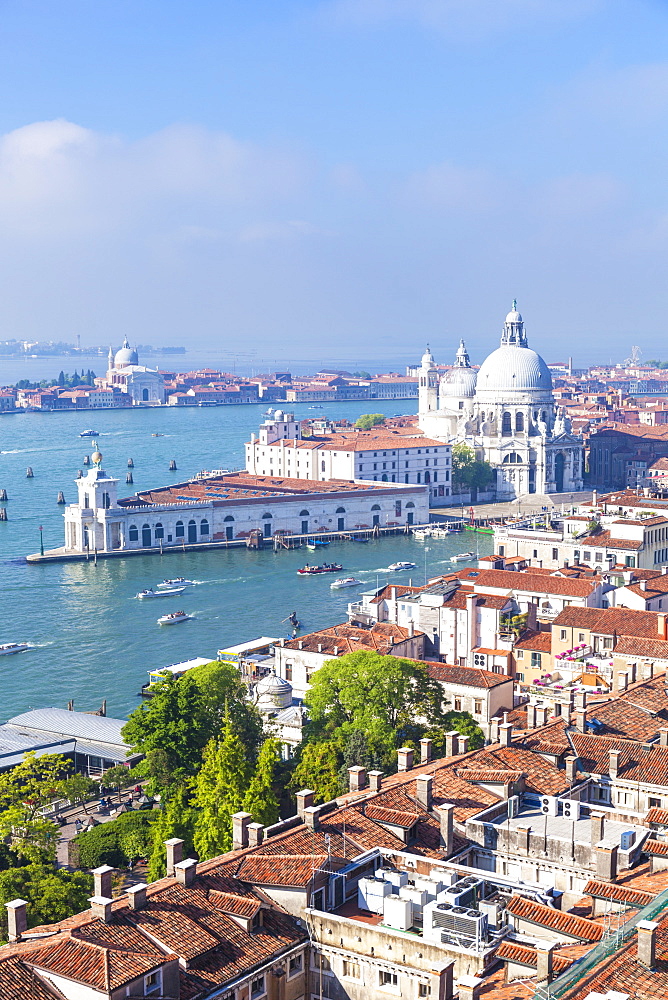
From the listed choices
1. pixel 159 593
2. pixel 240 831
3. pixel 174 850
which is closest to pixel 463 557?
pixel 159 593

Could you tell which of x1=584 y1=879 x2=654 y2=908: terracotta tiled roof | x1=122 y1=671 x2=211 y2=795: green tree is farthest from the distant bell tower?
x1=584 y1=879 x2=654 y2=908: terracotta tiled roof

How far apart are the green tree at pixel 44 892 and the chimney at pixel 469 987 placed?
128 inches

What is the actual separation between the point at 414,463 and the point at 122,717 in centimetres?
2486

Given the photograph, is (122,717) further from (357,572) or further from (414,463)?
(414,463)

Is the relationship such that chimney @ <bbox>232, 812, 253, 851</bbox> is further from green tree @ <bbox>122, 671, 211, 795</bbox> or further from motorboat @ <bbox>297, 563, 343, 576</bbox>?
motorboat @ <bbox>297, 563, 343, 576</bbox>

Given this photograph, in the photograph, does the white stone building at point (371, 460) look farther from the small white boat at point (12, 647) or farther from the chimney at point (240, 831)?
the chimney at point (240, 831)

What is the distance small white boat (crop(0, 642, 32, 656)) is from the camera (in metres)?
18.9

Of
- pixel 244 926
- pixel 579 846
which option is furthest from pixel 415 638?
pixel 244 926

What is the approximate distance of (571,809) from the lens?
25.5ft

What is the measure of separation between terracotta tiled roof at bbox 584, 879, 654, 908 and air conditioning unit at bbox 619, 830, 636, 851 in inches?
23.3

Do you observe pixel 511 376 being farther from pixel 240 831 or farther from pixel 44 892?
pixel 240 831

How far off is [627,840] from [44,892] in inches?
141

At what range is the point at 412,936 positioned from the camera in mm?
5793

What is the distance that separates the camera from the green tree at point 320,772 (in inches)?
371
